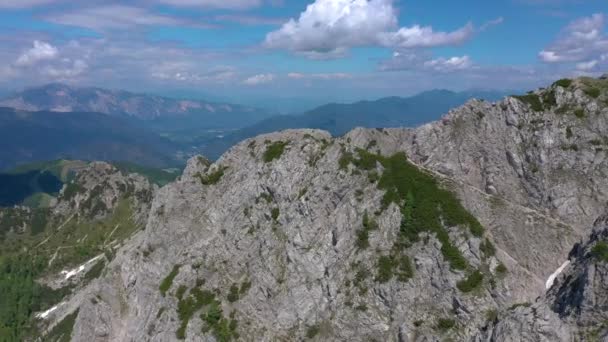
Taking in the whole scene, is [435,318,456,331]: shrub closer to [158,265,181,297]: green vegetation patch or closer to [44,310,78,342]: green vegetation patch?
[158,265,181,297]: green vegetation patch

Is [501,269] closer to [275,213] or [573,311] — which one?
[573,311]

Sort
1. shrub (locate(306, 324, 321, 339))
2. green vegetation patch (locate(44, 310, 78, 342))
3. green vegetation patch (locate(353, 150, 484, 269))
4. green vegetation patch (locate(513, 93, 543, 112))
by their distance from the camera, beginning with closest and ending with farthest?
green vegetation patch (locate(353, 150, 484, 269)) < shrub (locate(306, 324, 321, 339)) < green vegetation patch (locate(513, 93, 543, 112)) < green vegetation patch (locate(44, 310, 78, 342))

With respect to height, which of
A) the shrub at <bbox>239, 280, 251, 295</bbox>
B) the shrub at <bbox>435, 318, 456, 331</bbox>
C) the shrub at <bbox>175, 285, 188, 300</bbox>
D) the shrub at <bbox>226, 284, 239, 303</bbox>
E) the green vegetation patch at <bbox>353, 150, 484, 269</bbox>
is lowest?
the shrub at <bbox>175, 285, 188, 300</bbox>

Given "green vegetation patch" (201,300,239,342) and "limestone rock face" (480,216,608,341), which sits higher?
"limestone rock face" (480,216,608,341)

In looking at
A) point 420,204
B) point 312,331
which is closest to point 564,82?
point 420,204

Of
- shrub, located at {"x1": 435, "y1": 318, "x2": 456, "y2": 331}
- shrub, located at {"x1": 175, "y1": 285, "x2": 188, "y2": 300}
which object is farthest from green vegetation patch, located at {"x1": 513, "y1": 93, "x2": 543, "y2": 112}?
shrub, located at {"x1": 175, "y1": 285, "x2": 188, "y2": 300}

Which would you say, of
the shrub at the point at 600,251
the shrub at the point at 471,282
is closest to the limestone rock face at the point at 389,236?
the shrub at the point at 471,282
